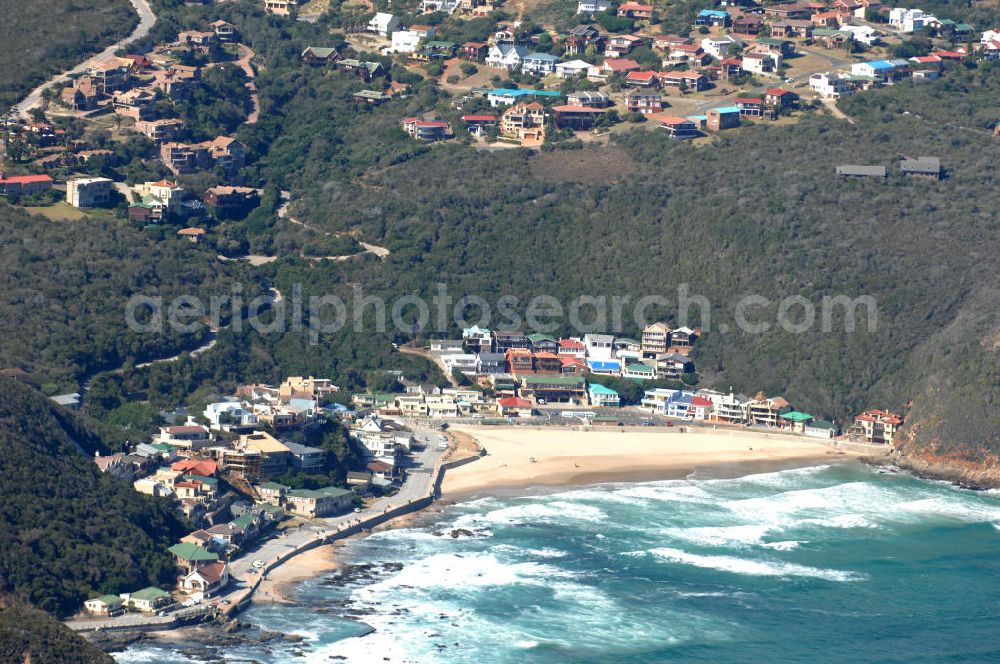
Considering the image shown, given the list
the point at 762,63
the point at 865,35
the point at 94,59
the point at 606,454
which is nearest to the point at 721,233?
the point at 606,454

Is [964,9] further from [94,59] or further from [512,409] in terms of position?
[94,59]

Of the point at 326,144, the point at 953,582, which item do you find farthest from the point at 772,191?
the point at 953,582

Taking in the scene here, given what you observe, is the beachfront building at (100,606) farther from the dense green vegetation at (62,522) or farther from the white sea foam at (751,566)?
the white sea foam at (751,566)

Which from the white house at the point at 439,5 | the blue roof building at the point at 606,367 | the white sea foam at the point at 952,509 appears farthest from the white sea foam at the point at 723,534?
the white house at the point at 439,5

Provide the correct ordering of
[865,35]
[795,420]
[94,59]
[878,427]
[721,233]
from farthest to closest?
[865,35] < [94,59] < [721,233] < [795,420] < [878,427]

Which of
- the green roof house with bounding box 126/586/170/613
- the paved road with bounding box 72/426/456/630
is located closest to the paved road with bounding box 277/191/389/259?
the paved road with bounding box 72/426/456/630

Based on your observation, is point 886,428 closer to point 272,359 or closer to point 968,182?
point 968,182
